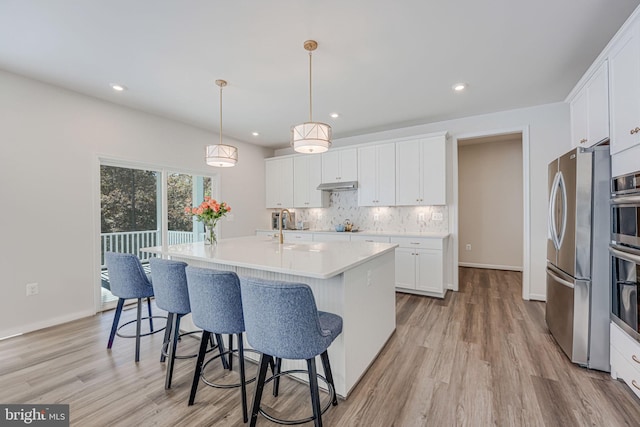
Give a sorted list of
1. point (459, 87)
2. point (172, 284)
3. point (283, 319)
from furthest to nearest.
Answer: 1. point (459, 87)
2. point (172, 284)
3. point (283, 319)

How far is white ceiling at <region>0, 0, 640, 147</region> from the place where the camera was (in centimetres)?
201

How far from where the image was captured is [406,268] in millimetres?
4223

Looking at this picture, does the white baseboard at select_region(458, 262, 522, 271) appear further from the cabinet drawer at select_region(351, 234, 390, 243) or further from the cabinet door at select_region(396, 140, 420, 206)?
the cabinet drawer at select_region(351, 234, 390, 243)

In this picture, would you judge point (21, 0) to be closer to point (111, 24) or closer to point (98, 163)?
point (111, 24)

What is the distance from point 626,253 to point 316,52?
2807 mm

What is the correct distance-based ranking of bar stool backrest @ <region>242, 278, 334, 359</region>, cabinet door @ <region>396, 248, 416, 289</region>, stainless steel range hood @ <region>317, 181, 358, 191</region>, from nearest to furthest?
bar stool backrest @ <region>242, 278, 334, 359</region> → cabinet door @ <region>396, 248, 416, 289</region> → stainless steel range hood @ <region>317, 181, 358, 191</region>

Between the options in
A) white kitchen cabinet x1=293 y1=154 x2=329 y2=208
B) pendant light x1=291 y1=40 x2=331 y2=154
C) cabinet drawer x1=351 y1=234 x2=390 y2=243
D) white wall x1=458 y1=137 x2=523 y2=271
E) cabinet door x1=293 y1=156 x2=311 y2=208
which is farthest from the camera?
white wall x1=458 y1=137 x2=523 y2=271

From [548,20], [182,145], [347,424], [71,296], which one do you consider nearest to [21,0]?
[182,145]

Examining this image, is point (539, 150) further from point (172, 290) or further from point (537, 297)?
point (172, 290)

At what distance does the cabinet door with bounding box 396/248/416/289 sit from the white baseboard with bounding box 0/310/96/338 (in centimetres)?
416

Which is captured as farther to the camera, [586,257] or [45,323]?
[45,323]

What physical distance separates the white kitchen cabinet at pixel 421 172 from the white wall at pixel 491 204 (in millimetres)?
2257

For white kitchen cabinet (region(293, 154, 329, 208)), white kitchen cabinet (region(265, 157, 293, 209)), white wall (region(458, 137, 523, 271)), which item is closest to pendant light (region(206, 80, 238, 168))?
white kitchen cabinet (region(293, 154, 329, 208))

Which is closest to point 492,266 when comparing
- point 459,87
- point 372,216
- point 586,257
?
point 372,216
